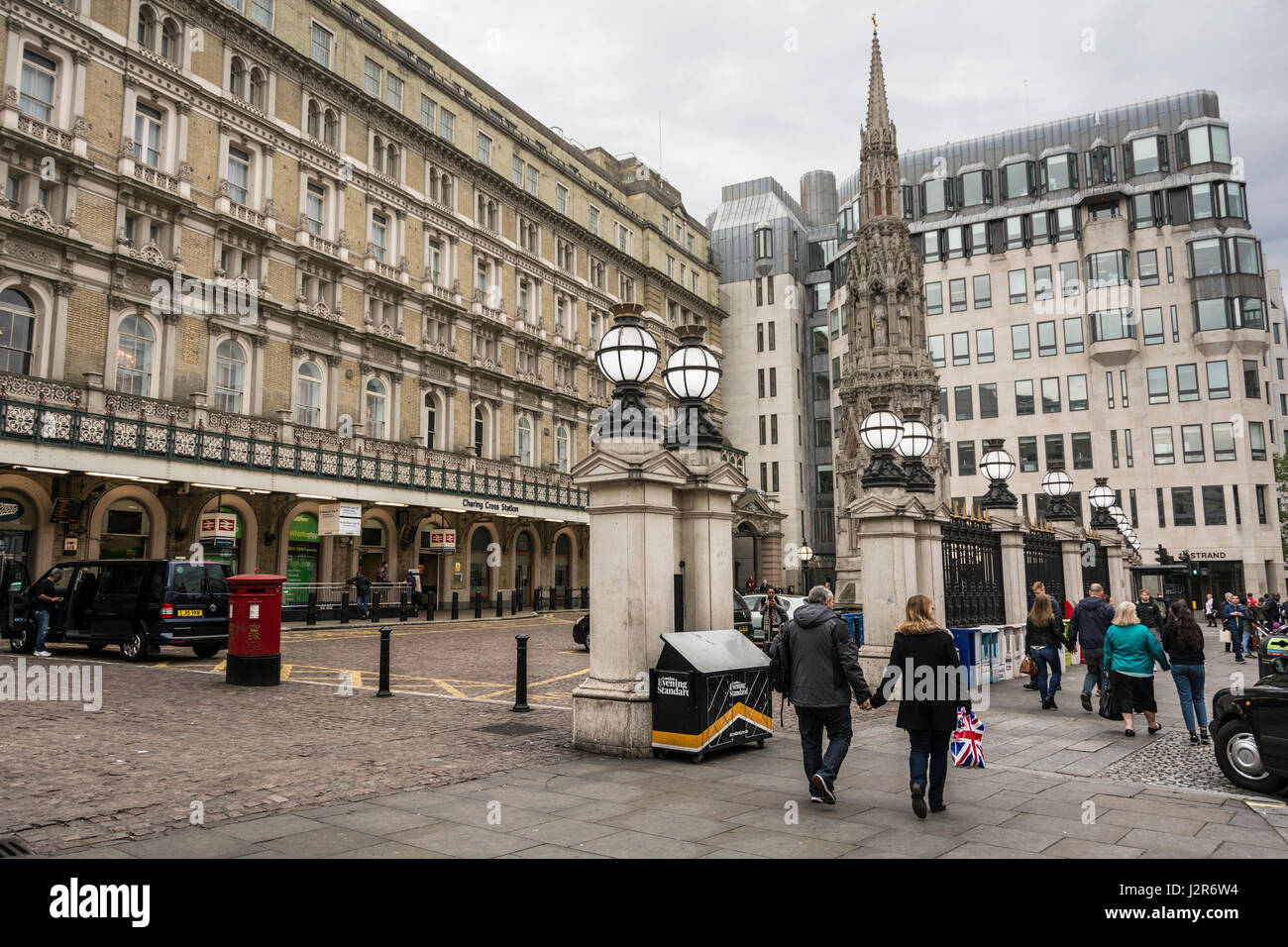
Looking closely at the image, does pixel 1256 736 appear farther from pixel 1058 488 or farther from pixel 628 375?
pixel 1058 488

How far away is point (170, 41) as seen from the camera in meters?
29.5

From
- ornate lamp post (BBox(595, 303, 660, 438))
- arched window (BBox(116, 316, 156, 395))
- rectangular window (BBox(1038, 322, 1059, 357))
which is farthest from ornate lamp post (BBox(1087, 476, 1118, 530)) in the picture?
rectangular window (BBox(1038, 322, 1059, 357))

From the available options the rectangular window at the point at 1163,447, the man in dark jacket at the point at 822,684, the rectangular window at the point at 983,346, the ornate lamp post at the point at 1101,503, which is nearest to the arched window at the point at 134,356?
the man in dark jacket at the point at 822,684

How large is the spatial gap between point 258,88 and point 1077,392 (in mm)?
50573

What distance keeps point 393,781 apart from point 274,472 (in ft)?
78.1

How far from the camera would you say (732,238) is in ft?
228

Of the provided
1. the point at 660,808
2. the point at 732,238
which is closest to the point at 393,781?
the point at 660,808

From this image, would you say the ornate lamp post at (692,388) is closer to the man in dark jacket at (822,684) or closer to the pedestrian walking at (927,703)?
the man in dark jacket at (822,684)

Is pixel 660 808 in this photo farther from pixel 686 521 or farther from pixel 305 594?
pixel 305 594

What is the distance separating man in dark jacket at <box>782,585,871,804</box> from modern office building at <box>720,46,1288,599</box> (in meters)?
47.5

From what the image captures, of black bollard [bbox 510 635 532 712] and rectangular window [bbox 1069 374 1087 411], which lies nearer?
black bollard [bbox 510 635 532 712]

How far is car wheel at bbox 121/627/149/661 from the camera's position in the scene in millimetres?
16141

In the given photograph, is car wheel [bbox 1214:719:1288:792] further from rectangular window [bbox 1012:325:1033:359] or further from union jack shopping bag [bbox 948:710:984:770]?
rectangular window [bbox 1012:325:1033:359]

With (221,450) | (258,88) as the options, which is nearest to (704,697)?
(221,450)
